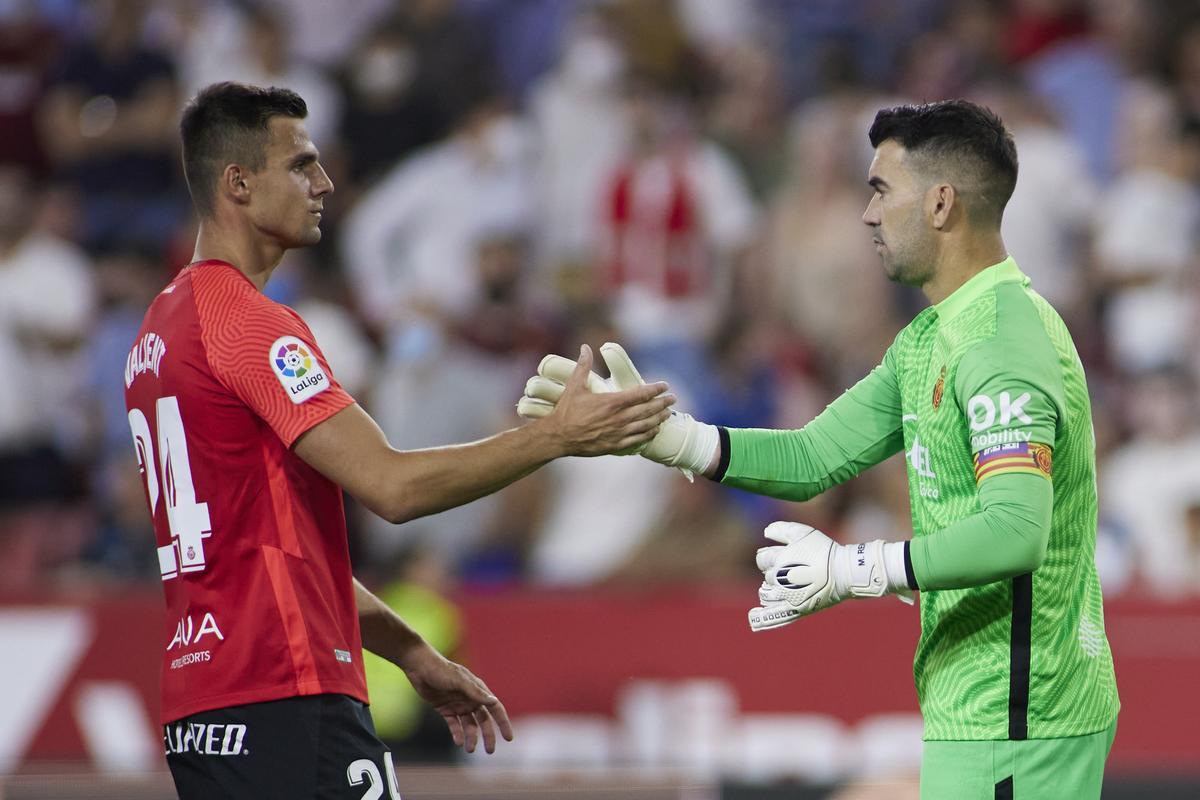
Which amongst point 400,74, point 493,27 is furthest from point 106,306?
point 493,27

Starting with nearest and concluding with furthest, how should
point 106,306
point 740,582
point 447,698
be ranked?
point 447,698
point 740,582
point 106,306

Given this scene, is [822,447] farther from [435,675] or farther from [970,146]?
[435,675]

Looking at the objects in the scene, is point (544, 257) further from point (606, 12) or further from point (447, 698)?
point (447, 698)

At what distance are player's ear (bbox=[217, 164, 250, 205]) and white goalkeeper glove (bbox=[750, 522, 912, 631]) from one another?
5.33ft

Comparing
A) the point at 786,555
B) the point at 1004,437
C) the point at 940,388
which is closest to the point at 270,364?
the point at 786,555

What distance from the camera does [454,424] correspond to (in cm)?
1039

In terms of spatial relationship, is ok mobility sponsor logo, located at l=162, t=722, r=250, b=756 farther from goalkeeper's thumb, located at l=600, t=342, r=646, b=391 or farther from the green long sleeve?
the green long sleeve

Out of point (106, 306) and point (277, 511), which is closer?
point (277, 511)

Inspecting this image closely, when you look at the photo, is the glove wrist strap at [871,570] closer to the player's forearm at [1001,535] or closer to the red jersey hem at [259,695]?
the player's forearm at [1001,535]

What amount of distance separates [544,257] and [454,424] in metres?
1.47

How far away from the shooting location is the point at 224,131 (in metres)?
4.48

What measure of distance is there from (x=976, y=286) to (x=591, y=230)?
6981 millimetres

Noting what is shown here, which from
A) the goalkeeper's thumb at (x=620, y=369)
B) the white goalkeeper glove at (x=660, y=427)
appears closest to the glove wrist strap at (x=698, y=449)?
the white goalkeeper glove at (x=660, y=427)

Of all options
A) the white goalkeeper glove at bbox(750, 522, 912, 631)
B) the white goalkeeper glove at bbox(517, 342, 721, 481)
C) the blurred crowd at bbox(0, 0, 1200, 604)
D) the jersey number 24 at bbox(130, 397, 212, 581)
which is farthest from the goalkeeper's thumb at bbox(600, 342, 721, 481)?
the blurred crowd at bbox(0, 0, 1200, 604)
